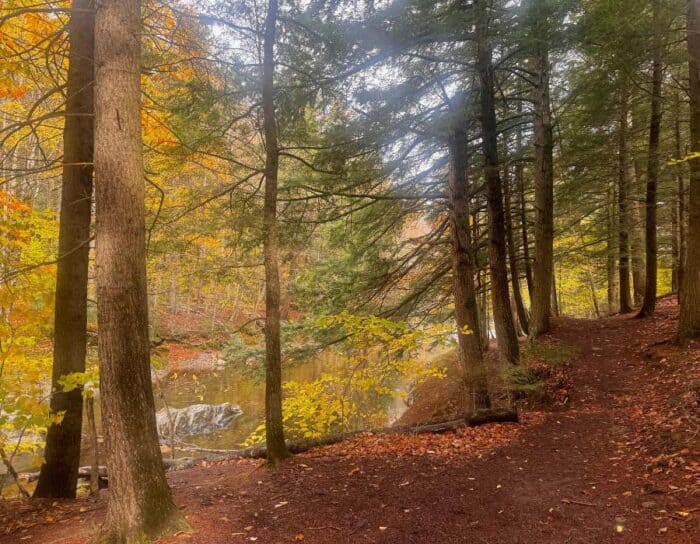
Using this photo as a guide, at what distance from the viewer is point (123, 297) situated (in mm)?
3727

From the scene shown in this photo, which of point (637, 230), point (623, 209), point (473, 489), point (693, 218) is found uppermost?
point (623, 209)

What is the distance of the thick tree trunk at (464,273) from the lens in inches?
300

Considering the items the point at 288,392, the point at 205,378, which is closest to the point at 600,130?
the point at 288,392

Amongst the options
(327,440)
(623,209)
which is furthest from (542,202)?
(327,440)

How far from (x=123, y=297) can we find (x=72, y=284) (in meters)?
2.48

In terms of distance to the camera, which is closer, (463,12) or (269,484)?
(269,484)

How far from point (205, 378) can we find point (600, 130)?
17.8m

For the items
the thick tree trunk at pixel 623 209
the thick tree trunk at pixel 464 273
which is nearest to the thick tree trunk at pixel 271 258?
the thick tree trunk at pixel 464 273

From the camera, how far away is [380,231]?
1044 centimetres

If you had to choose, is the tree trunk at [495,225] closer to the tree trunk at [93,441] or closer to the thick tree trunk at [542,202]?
the thick tree trunk at [542,202]

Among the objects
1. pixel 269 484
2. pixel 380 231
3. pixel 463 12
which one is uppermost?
pixel 463 12

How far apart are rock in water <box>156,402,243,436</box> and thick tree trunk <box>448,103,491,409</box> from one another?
8.38 m

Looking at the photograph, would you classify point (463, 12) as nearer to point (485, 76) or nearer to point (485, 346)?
point (485, 76)

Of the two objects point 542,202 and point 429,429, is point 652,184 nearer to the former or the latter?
point 542,202
